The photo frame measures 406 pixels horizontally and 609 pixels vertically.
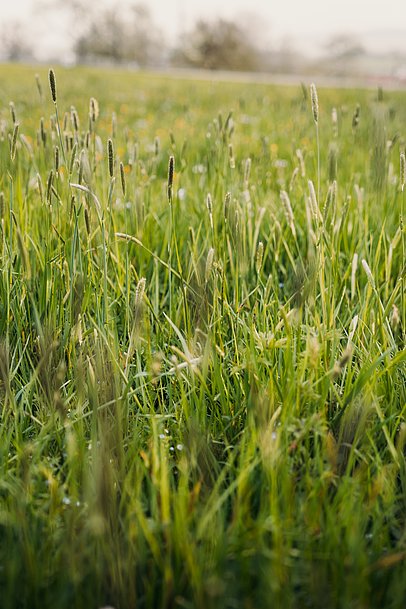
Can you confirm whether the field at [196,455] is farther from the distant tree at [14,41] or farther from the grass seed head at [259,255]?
the distant tree at [14,41]

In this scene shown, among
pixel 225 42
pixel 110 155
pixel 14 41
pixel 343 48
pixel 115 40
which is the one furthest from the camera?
pixel 14 41

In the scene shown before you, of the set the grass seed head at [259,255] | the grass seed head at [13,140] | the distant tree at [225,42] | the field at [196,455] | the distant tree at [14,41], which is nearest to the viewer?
the field at [196,455]

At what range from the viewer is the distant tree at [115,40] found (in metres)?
44.3

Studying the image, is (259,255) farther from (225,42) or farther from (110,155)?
(225,42)

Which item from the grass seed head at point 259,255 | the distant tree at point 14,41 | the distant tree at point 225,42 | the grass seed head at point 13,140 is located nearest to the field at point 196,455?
the grass seed head at point 259,255

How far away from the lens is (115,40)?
45031 millimetres

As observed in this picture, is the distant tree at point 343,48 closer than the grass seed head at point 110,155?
No

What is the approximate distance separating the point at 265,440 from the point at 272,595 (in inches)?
10.7

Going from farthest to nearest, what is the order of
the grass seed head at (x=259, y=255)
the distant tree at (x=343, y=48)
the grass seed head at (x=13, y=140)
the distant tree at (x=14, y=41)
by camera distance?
1. the distant tree at (x=14, y=41)
2. the distant tree at (x=343, y=48)
3. the grass seed head at (x=13, y=140)
4. the grass seed head at (x=259, y=255)

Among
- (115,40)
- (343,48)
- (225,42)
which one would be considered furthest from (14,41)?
(343,48)

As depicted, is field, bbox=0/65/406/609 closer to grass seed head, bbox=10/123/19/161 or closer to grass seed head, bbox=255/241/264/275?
grass seed head, bbox=255/241/264/275

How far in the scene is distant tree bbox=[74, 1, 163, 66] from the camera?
4431cm

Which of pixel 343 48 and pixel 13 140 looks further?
pixel 343 48

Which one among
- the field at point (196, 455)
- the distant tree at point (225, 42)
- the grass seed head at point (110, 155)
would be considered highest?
the distant tree at point (225, 42)
